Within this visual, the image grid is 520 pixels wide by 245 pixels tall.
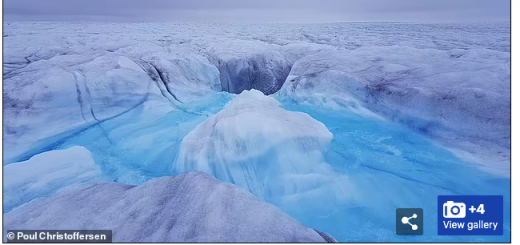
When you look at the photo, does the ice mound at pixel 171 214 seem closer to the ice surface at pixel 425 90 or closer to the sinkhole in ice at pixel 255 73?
the ice surface at pixel 425 90

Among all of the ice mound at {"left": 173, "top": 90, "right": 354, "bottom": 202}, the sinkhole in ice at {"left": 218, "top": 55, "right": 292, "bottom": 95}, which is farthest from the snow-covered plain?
the sinkhole in ice at {"left": 218, "top": 55, "right": 292, "bottom": 95}

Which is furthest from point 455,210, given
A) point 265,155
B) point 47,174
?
point 47,174

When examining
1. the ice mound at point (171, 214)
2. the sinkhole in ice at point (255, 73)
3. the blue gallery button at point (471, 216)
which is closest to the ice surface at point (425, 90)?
the blue gallery button at point (471, 216)

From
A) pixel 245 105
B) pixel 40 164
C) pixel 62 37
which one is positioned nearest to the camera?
pixel 40 164

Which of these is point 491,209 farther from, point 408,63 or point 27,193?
point 27,193

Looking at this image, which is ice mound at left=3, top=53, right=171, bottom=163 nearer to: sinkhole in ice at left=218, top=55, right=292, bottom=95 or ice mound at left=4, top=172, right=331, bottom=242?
ice mound at left=4, top=172, right=331, bottom=242

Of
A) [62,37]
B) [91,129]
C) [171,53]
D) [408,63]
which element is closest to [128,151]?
[91,129]

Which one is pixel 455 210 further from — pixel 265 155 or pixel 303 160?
pixel 265 155
